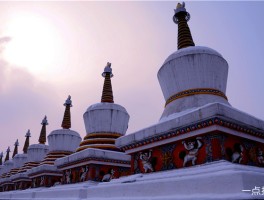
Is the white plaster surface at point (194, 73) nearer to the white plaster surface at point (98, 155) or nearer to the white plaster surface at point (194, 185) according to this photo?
the white plaster surface at point (194, 185)

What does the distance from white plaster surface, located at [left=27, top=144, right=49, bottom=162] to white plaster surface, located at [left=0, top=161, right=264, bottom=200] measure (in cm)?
1554

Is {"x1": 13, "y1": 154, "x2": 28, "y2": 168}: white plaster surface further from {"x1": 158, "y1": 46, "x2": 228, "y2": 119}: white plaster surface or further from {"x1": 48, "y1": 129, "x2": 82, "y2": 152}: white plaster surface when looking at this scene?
{"x1": 158, "y1": 46, "x2": 228, "y2": 119}: white plaster surface

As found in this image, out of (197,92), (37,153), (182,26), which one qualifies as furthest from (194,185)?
(37,153)

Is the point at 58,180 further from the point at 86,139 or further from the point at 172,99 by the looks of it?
the point at 172,99

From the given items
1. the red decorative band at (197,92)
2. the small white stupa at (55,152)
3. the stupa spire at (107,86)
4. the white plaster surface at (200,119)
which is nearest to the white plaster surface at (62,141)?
the small white stupa at (55,152)

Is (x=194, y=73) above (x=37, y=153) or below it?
above

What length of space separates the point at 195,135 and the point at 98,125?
7.87 metres

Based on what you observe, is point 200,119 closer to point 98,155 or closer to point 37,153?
point 98,155

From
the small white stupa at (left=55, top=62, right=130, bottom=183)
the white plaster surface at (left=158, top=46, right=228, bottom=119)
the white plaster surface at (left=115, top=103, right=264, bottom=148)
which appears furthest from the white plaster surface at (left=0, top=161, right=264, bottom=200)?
the small white stupa at (left=55, top=62, right=130, bottom=183)

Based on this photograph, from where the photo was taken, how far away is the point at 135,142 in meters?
8.95

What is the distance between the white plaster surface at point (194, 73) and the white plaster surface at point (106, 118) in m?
5.27

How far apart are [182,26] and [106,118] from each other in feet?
20.3

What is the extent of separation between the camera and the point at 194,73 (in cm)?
919

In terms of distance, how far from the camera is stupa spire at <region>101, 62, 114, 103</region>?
49.9 ft
